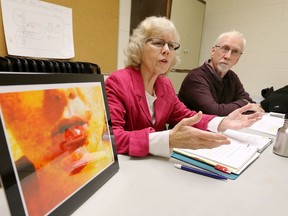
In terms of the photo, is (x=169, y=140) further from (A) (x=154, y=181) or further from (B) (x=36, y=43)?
(B) (x=36, y=43)

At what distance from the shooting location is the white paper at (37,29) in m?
1.38

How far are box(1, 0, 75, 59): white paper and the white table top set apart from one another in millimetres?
1207

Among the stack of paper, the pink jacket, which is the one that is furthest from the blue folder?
the pink jacket

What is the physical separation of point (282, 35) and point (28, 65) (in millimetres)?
2612

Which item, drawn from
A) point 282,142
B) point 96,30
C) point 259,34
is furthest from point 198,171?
point 259,34

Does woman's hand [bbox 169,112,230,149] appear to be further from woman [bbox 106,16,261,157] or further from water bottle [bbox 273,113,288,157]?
water bottle [bbox 273,113,288,157]

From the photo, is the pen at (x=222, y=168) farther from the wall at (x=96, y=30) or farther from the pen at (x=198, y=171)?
the wall at (x=96, y=30)

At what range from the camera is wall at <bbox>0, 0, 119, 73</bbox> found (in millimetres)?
1772

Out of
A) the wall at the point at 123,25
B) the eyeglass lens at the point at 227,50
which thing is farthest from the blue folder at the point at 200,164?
the wall at the point at 123,25

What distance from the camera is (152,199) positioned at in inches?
19.6

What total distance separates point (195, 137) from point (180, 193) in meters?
0.21

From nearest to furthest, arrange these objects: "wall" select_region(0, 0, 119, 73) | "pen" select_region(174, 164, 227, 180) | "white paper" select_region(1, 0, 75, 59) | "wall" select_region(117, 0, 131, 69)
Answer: "pen" select_region(174, 164, 227, 180) → "white paper" select_region(1, 0, 75, 59) → "wall" select_region(0, 0, 119, 73) → "wall" select_region(117, 0, 131, 69)

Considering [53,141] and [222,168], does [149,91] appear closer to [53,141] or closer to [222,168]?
[222,168]

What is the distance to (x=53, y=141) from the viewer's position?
0.42 m
